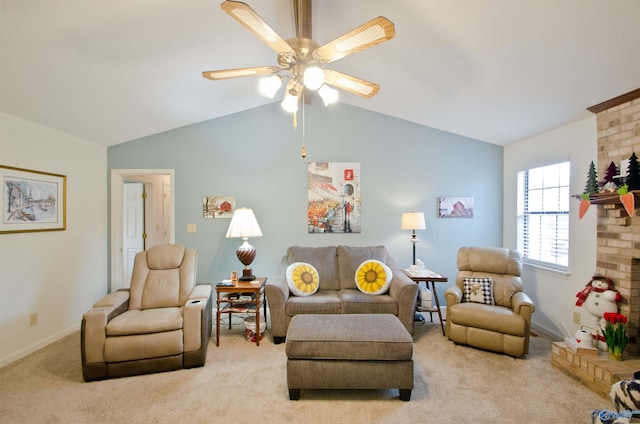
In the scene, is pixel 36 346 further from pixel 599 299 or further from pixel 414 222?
pixel 599 299

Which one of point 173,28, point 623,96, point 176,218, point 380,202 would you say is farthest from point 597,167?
point 176,218

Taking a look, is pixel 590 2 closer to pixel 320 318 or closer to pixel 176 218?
pixel 320 318

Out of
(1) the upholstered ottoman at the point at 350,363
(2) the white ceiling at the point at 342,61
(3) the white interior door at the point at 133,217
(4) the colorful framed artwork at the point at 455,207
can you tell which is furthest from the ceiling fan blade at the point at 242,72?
(3) the white interior door at the point at 133,217

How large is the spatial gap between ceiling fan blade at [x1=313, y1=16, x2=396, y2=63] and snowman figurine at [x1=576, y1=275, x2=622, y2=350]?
2.79 m

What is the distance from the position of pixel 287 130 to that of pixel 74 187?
2.65 m

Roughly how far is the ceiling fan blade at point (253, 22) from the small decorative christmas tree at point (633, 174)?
8.96ft

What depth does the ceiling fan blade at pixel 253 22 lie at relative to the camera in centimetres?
144

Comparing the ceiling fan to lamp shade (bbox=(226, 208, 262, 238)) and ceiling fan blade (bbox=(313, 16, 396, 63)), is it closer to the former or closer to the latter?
ceiling fan blade (bbox=(313, 16, 396, 63))

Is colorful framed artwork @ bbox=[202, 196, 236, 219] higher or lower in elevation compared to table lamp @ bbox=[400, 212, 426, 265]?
higher

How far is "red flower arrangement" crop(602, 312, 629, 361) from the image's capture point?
2.36 m

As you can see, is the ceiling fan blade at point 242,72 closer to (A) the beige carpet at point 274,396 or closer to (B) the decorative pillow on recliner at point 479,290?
(A) the beige carpet at point 274,396

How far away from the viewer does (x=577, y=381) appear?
2.45m

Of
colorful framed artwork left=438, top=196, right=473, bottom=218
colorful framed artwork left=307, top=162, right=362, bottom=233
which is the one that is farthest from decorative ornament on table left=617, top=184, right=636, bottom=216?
colorful framed artwork left=307, top=162, right=362, bottom=233

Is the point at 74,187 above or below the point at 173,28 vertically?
below
